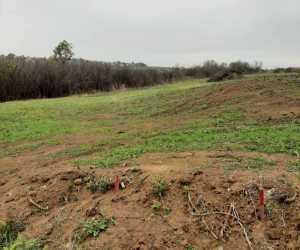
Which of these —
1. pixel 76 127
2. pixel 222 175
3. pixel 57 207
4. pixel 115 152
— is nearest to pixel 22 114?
pixel 76 127

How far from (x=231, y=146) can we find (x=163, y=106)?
540cm

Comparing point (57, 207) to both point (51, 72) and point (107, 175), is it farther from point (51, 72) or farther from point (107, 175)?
point (51, 72)

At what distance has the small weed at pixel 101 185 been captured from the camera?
175 inches

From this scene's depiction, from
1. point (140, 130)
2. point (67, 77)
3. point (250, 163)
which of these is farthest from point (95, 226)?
point (67, 77)

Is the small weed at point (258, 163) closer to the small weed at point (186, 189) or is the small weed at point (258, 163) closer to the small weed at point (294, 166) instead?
the small weed at point (294, 166)

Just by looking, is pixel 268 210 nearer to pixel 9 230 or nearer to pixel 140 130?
pixel 9 230

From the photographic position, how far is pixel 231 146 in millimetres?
5305

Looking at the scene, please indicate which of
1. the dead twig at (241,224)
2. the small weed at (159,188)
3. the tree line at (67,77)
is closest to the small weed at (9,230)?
the small weed at (159,188)

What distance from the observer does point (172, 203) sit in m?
3.93

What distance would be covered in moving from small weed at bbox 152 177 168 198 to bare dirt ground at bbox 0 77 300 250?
0.03m

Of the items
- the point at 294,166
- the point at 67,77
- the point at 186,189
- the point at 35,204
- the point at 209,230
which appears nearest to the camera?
the point at 209,230

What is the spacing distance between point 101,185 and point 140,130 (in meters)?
3.49

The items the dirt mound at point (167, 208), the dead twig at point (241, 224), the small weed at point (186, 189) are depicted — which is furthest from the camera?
the small weed at point (186, 189)

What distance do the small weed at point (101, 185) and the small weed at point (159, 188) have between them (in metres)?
0.55
